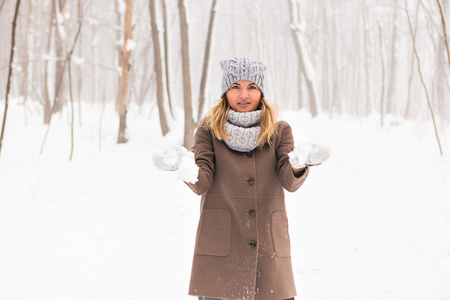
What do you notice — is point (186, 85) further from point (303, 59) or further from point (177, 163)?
point (303, 59)

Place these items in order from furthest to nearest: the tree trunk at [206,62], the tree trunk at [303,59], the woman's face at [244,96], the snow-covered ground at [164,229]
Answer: the tree trunk at [303,59] < the tree trunk at [206,62] < the snow-covered ground at [164,229] < the woman's face at [244,96]

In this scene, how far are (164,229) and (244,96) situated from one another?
6.72 feet

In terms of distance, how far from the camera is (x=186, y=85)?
234 inches

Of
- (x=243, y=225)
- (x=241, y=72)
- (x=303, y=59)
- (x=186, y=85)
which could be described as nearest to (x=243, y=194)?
(x=243, y=225)

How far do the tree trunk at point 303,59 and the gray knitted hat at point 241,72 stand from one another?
10738 millimetres

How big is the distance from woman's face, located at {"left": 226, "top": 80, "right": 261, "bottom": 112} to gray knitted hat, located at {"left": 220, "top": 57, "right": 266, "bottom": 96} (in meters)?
0.02

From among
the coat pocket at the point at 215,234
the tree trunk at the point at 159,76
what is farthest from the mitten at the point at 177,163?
the tree trunk at the point at 159,76

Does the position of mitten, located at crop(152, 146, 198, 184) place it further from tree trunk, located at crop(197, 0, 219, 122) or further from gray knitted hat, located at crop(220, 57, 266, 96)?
tree trunk, located at crop(197, 0, 219, 122)

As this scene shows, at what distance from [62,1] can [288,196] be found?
6.88m

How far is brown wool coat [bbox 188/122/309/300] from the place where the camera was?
5.00ft

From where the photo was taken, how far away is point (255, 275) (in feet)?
4.99

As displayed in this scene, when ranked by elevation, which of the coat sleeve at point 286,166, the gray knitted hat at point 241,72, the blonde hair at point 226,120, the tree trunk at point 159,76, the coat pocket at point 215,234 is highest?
the tree trunk at point 159,76

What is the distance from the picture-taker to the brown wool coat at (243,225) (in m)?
1.52

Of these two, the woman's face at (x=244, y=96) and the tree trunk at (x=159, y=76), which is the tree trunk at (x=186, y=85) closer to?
the tree trunk at (x=159, y=76)
